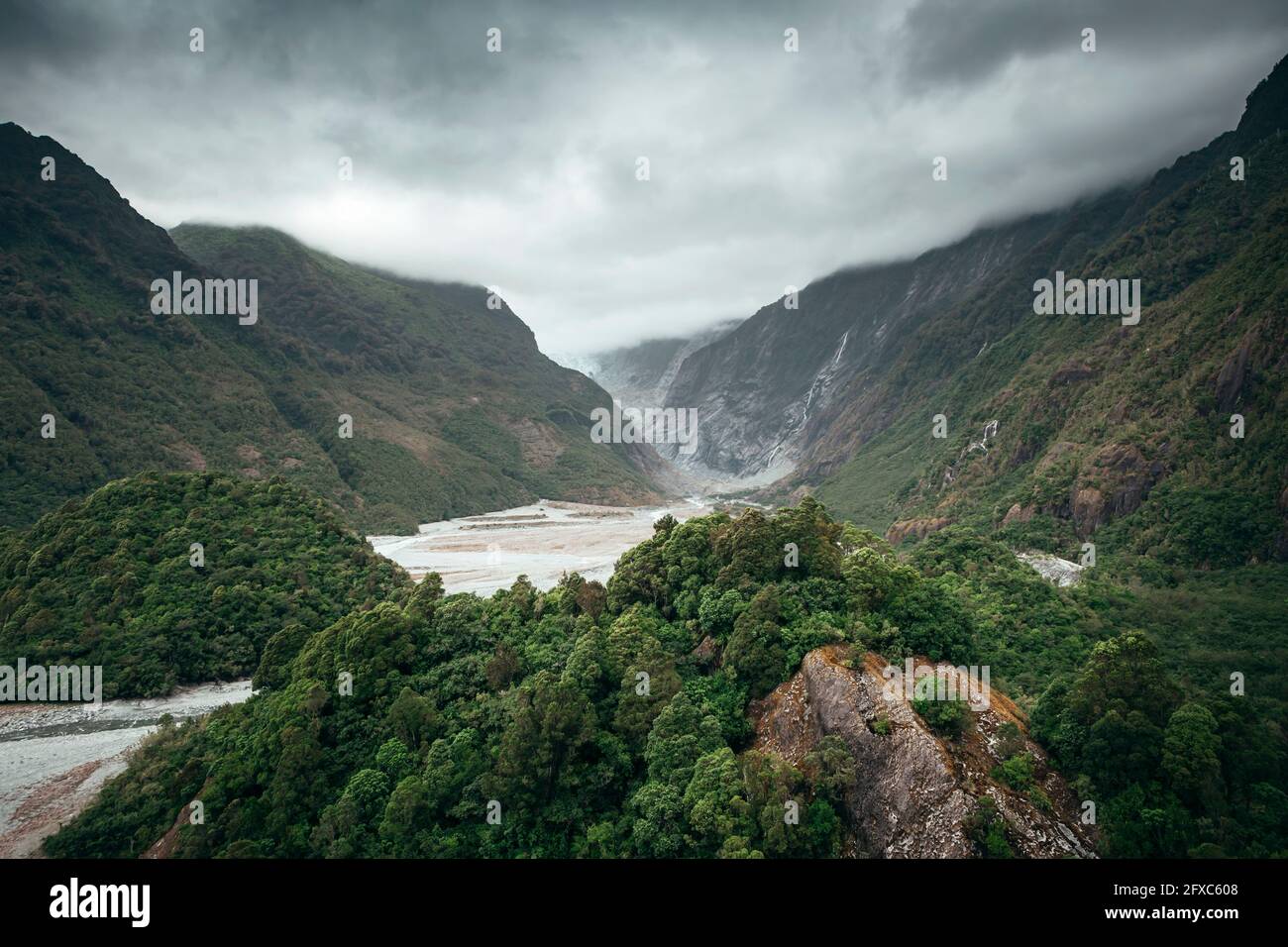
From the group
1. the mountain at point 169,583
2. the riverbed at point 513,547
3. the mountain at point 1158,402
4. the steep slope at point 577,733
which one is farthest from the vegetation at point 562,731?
the mountain at point 1158,402

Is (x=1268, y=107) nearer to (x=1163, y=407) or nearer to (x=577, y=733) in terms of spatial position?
(x=1163, y=407)

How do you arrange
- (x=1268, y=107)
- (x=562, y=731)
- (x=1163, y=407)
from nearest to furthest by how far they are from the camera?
(x=562, y=731), (x=1163, y=407), (x=1268, y=107)

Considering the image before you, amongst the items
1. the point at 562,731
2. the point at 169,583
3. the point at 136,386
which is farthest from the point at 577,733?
the point at 136,386

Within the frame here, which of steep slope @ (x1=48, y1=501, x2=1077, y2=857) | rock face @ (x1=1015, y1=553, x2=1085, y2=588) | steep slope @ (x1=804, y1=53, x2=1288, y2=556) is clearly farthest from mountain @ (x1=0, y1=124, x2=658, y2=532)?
rock face @ (x1=1015, y1=553, x2=1085, y2=588)

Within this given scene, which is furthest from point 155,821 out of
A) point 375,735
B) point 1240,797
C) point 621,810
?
point 1240,797

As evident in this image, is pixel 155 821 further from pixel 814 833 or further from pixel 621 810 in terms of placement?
pixel 814 833
